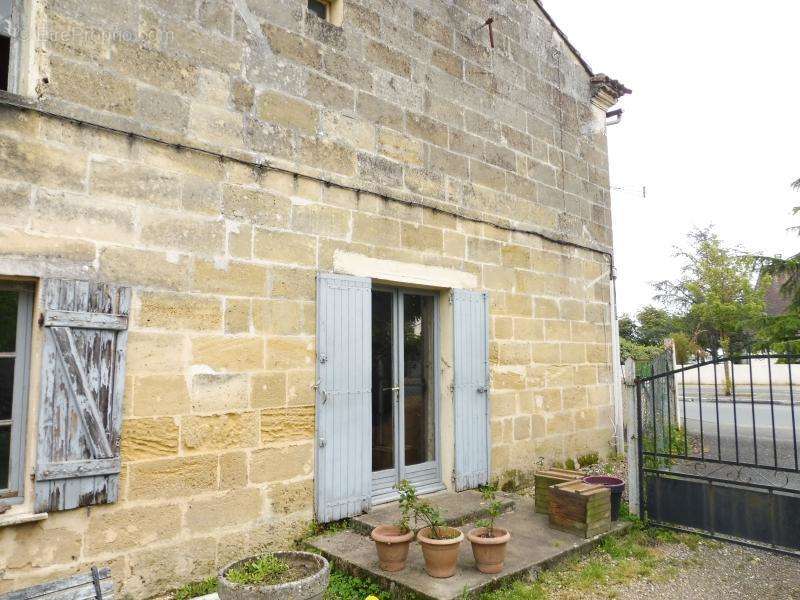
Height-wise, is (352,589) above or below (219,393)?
below

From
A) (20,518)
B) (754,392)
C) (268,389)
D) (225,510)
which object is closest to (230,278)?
(268,389)

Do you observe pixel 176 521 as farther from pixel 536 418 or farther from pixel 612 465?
pixel 612 465

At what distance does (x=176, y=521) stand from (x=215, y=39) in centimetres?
340

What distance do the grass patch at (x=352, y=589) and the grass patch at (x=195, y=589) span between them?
78 centimetres

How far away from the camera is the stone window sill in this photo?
2955 mm

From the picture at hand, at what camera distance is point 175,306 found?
371cm

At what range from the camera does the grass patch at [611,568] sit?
3.62m

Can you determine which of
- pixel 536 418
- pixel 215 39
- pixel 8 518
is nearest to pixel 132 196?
pixel 215 39

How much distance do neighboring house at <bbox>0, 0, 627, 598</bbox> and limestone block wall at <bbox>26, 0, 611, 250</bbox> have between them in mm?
20

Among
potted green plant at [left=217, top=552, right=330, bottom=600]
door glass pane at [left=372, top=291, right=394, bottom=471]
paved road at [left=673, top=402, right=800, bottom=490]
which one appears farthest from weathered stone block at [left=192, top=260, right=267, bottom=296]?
paved road at [left=673, top=402, right=800, bottom=490]

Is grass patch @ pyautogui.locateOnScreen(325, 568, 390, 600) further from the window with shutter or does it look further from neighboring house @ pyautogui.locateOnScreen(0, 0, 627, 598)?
the window with shutter

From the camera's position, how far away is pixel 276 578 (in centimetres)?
300

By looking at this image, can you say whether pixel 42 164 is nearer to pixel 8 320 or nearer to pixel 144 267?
pixel 144 267

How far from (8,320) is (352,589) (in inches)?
105
